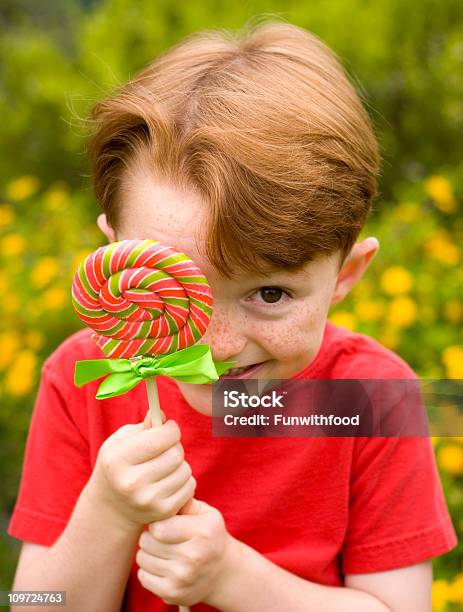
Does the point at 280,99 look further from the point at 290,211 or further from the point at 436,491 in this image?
Result: the point at 436,491

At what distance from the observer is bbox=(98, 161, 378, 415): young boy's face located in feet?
4.31

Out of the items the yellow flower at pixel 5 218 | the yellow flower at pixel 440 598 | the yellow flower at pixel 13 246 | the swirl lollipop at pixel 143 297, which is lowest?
the yellow flower at pixel 440 598

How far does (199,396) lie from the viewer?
60.7 inches

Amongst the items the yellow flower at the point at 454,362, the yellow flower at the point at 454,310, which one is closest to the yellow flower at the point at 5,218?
the yellow flower at the point at 454,310

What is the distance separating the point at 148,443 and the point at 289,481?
457 mm

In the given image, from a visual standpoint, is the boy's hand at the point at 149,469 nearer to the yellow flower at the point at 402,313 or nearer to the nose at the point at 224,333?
the nose at the point at 224,333

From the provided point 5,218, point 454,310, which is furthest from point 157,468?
point 5,218

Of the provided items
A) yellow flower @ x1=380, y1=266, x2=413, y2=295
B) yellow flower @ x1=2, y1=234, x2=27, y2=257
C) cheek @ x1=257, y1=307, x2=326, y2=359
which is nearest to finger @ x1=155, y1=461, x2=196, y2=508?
cheek @ x1=257, y1=307, x2=326, y2=359

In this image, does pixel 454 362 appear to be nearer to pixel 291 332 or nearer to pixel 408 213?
pixel 408 213

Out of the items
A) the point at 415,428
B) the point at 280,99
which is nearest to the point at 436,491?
the point at 415,428

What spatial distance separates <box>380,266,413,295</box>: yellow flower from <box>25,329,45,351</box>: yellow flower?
1.25 metres

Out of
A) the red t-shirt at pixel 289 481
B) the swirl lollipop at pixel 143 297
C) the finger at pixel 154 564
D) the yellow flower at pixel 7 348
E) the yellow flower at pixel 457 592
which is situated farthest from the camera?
the yellow flower at pixel 7 348

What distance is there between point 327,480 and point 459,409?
0.53 metres

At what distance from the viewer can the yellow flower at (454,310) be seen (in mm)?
2965
